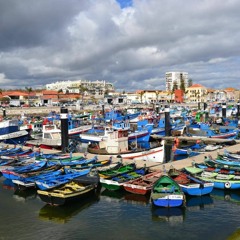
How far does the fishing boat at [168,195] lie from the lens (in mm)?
18844

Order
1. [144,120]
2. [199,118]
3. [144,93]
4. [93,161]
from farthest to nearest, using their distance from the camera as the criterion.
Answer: [144,93], [199,118], [144,120], [93,161]

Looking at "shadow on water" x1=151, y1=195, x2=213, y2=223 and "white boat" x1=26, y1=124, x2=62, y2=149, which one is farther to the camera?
"white boat" x1=26, y1=124, x2=62, y2=149

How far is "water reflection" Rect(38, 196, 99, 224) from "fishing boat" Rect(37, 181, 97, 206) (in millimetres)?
299

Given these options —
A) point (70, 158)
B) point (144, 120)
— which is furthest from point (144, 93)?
point (70, 158)

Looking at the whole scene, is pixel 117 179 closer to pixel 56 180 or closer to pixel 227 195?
pixel 56 180

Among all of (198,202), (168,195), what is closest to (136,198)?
(168,195)

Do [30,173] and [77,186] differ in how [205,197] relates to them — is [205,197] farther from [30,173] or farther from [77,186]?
[30,173]

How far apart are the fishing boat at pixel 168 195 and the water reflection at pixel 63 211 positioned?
4.22 m

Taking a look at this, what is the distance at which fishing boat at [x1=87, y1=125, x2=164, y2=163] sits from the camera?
31609mm

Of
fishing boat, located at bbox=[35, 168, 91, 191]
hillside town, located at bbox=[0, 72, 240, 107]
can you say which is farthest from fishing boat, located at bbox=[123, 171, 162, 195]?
hillside town, located at bbox=[0, 72, 240, 107]

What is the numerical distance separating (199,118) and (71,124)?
32.0m

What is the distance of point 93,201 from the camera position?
21281 mm

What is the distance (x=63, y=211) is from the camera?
19.6 m

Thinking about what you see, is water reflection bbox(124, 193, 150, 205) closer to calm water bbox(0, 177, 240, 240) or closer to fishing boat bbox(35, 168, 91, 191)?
calm water bbox(0, 177, 240, 240)
